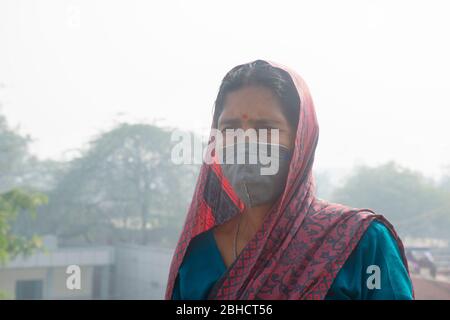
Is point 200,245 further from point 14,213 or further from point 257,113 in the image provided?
point 14,213

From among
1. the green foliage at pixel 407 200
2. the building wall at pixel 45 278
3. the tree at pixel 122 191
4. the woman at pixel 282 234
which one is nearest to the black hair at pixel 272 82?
the woman at pixel 282 234

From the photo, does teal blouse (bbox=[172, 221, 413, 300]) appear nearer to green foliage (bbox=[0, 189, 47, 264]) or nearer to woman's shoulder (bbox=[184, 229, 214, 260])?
woman's shoulder (bbox=[184, 229, 214, 260])

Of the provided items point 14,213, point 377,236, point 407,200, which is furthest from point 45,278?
point 377,236

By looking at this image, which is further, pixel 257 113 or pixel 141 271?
pixel 141 271

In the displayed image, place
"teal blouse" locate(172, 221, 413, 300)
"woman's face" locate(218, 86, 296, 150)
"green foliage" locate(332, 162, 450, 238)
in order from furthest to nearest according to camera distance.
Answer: "green foliage" locate(332, 162, 450, 238) < "woman's face" locate(218, 86, 296, 150) < "teal blouse" locate(172, 221, 413, 300)

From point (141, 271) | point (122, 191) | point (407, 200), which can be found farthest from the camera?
point (122, 191)

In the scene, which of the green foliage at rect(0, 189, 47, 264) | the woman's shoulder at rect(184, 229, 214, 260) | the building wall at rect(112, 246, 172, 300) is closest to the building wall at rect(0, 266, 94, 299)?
the building wall at rect(112, 246, 172, 300)

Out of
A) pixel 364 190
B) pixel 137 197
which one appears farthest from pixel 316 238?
pixel 137 197

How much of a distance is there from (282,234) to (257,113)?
0.74ft

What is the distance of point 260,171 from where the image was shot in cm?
93

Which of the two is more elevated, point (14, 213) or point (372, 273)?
point (372, 273)

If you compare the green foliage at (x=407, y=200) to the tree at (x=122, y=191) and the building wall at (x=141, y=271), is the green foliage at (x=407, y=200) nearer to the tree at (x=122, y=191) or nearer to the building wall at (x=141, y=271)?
the tree at (x=122, y=191)

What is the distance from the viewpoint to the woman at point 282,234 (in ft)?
2.74

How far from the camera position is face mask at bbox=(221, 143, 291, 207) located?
36.4 inches
